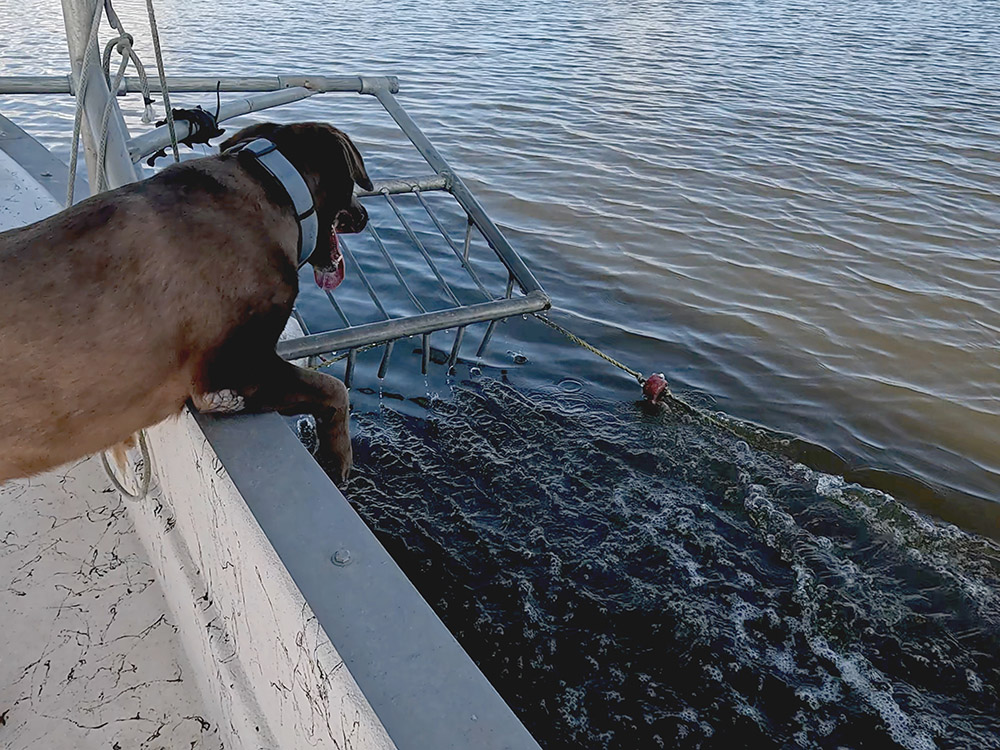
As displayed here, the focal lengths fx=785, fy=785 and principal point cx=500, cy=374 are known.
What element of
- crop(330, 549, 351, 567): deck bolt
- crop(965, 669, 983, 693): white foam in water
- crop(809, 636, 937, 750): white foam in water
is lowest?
crop(809, 636, 937, 750): white foam in water

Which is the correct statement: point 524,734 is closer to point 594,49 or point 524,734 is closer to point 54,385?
point 54,385

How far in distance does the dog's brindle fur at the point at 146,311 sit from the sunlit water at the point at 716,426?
5.75 feet

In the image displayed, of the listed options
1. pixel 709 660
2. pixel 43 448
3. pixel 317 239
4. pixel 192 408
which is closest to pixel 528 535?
pixel 709 660

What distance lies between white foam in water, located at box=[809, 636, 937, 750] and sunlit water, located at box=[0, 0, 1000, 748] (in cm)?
1

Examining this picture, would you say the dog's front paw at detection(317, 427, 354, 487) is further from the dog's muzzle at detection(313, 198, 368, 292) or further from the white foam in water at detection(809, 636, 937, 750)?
the white foam in water at detection(809, 636, 937, 750)

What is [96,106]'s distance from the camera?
9.39ft

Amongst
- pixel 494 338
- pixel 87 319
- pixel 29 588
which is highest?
pixel 87 319

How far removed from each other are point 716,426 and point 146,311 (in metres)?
3.95

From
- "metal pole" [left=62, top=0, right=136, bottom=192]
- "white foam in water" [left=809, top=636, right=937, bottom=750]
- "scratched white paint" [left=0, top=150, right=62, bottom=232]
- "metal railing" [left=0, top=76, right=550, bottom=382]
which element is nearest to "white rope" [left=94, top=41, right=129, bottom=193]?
"metal pole" [left=62, top=0, right=136, bottom=192]

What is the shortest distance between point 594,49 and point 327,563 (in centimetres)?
1638

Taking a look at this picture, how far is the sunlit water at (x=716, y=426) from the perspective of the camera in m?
3.54

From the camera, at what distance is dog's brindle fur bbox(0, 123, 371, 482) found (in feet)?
6.97

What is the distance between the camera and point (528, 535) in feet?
14.0

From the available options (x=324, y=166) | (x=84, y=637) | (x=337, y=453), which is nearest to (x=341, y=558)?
(x=337, y=453)
